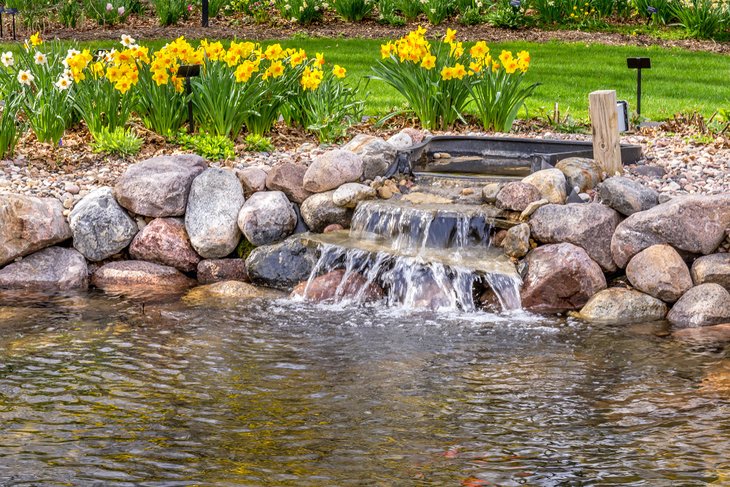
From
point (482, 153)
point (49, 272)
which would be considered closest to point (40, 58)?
point (49, 272)

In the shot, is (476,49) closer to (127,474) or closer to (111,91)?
(111,91)

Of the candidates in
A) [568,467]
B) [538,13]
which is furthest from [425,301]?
[538,13]

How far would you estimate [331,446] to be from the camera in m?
4.70

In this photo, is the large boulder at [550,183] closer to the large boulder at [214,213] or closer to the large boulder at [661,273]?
the large boulder at [661,273]

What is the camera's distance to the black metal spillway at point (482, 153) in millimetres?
8594

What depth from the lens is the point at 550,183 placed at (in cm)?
759

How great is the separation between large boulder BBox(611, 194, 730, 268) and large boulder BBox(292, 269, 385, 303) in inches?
64.8

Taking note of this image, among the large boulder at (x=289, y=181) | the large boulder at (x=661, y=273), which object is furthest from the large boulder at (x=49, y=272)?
the large boulder at (x=661, y=273)

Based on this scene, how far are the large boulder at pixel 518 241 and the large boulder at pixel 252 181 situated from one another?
6.42 feet

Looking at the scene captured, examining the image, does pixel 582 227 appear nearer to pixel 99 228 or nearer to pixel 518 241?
pixel 518 241

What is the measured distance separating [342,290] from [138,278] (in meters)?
1.51

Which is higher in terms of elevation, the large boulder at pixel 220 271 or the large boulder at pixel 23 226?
the large boulder at pixel 23 226

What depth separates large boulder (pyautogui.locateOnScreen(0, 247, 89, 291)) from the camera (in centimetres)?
766

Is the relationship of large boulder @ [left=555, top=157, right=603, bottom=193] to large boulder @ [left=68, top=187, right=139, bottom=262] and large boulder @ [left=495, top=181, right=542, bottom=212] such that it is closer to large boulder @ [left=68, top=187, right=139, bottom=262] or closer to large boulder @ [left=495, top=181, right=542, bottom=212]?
large boulder @ [left=495, top=181, right=542, bottom=212]
